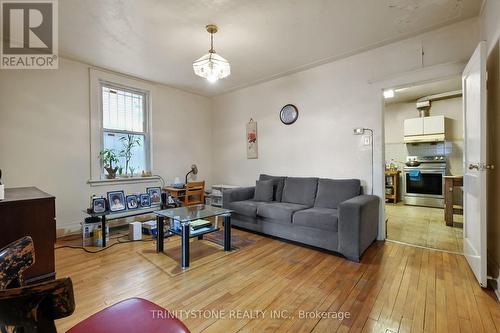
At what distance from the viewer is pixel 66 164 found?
3.44 m

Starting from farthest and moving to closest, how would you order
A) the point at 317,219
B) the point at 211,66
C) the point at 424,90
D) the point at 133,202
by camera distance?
the point at 424,90
the point at 133,202
the point at 317,219
the point at 211,66

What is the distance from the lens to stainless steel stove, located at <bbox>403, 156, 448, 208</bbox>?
17.5 ft

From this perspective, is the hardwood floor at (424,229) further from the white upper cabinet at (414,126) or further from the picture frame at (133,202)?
the picture frame at (133,202)

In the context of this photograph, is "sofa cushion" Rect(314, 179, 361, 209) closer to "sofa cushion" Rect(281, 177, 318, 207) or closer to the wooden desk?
"sofa cushion" Rect(281, 177, 318, 207)

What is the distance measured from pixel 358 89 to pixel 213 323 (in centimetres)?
333

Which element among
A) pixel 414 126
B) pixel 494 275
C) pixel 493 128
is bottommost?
pixel 494 275

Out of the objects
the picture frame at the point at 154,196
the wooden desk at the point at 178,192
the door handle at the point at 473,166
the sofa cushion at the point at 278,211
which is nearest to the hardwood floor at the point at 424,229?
the door handle at the point at 473,166

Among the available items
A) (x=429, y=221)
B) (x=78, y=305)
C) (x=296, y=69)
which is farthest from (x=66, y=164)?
(x=429, y=221)

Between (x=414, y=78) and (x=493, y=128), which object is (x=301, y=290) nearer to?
(x=493, y=128)

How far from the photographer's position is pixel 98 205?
3.18 meters

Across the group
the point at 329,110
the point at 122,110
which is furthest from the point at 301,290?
the point at 122,110

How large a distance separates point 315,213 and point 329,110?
170 centimetres

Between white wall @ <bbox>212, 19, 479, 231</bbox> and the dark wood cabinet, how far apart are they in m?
3.26

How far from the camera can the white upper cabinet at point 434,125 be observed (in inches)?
210
